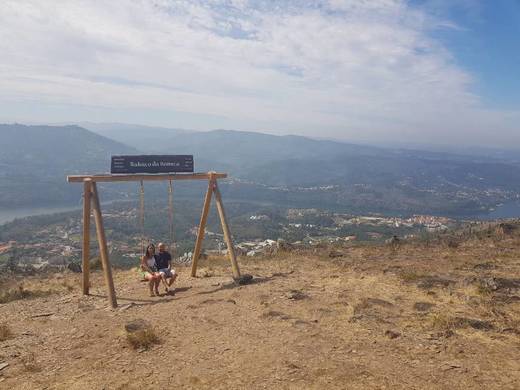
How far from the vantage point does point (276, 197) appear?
12950cm

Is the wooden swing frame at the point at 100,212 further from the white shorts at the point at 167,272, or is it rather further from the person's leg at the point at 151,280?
the white shorts at the point at 167,272

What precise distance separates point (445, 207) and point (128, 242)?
88.5m

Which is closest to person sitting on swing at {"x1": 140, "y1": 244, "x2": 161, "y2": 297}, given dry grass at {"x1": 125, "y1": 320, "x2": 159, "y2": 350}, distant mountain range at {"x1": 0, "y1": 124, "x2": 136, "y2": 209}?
dry grass at {"x1": 125, "y1": 320, "x2": 159, "y2": 350}

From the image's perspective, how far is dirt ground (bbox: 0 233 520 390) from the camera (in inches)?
234

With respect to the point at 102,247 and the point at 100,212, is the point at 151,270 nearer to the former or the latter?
the point at 102,247

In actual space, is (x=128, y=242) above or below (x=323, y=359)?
below

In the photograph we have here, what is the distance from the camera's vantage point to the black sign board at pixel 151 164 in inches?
441

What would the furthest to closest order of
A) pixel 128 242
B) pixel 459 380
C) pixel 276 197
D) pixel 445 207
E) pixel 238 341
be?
pixel 276 197
pixel 445 207
pixel 128 242
pixel 238 341
pixel 459 380

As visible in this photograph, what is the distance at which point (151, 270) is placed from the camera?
11.0m

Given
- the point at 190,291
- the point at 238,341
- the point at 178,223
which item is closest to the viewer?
the point at 238,341

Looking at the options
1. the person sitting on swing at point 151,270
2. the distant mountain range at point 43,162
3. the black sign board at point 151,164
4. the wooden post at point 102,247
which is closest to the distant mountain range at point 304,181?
the distant mountain range at point 43,162

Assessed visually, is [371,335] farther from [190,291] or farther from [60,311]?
[60,311]

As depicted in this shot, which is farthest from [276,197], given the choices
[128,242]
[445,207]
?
[128,242]

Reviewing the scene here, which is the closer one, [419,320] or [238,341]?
[238,341]
